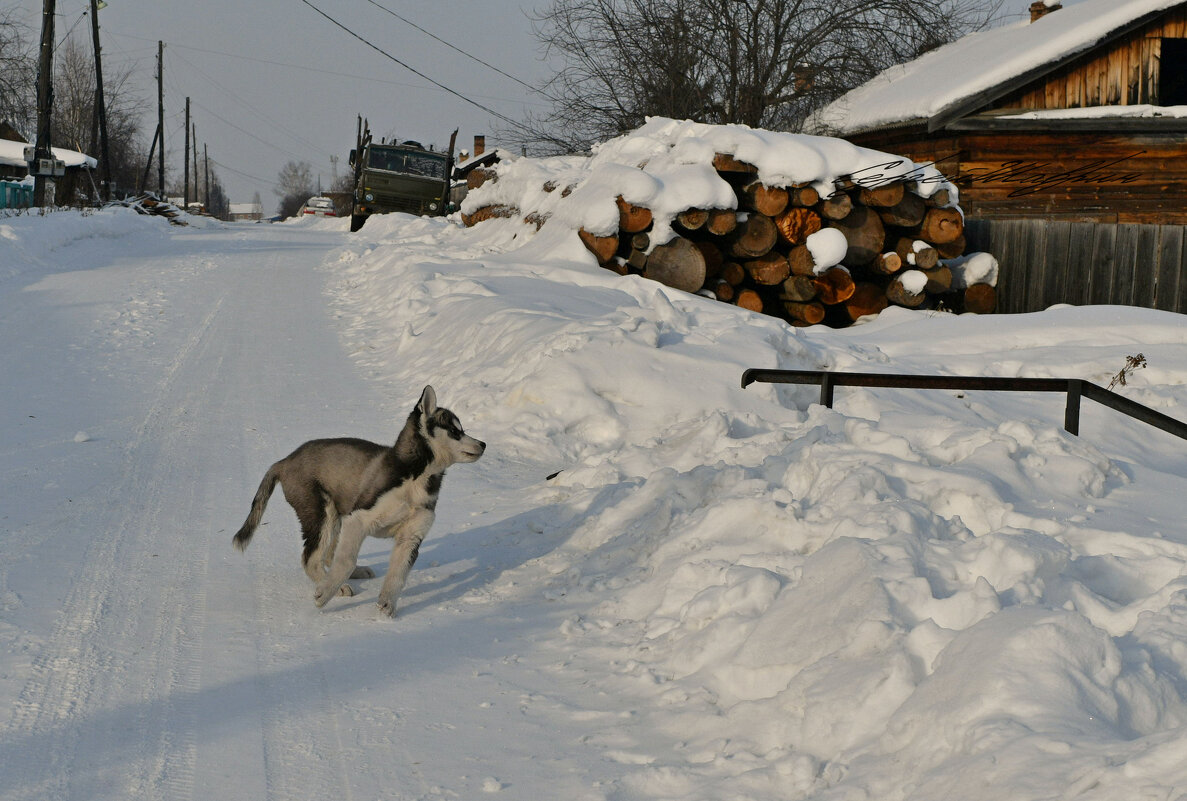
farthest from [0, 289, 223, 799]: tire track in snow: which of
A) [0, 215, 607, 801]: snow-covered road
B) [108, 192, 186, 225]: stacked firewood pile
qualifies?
Answer: [108, 192, 186, 225]: stacked firewood pile

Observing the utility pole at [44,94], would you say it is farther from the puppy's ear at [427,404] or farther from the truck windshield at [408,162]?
the puppy's ear at [427,404]

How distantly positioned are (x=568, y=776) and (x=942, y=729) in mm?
1274

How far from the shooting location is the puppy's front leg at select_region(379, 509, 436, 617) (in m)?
5.32

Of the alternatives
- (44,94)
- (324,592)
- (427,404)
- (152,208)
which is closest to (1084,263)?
(427,404)

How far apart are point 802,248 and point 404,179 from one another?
21.1 m

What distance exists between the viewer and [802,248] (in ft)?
51.2

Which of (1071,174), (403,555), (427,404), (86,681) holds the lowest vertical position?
(86,681)

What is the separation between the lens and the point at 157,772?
12.1 ft

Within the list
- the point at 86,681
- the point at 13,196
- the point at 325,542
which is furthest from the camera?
the point at 13,196

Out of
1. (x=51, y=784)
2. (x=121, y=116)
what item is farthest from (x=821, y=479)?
(x=121, y=116)

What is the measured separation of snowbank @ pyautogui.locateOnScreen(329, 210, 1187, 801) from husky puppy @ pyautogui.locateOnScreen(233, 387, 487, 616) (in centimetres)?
85

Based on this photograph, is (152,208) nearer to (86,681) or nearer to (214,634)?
(214,634)

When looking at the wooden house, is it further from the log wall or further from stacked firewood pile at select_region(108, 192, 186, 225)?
stacked firewood pile at select_region(108, 192, 186, 225)

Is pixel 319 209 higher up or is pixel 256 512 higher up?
pixel 319 209
